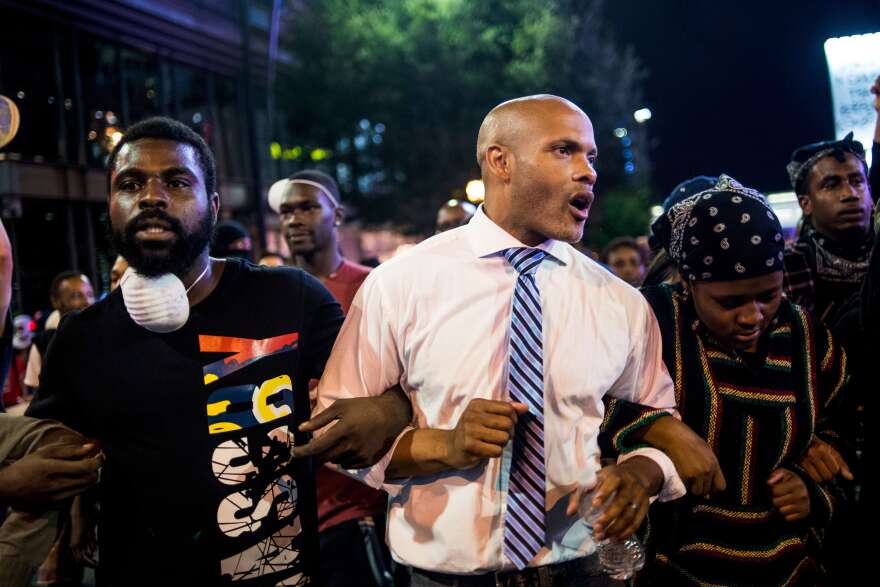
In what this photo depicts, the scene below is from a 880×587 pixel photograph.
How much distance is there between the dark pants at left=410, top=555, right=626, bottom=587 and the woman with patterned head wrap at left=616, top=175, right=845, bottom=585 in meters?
Answer: 0.36

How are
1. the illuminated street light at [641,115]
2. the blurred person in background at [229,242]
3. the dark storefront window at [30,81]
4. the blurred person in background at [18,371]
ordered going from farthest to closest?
the illuminated street light at [641,115] < the dark storefront window at [30,81] < the blurred person in background at [18,371] < the blurred person in background at [229,242]

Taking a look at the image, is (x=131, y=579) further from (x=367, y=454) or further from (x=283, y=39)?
(x=283, y=39)

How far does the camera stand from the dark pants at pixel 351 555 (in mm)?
3660

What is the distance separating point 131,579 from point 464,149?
65.2 ft

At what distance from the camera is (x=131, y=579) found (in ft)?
7.52

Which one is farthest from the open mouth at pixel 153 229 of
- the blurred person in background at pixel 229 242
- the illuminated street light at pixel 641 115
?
the illuminated street light at pixel 641 115

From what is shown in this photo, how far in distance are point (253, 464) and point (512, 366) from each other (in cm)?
94

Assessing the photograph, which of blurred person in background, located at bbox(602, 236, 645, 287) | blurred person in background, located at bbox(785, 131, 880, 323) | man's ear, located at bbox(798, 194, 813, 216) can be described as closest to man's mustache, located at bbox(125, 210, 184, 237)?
blurred person in background, located at bbox(785, 131, 880, 323)

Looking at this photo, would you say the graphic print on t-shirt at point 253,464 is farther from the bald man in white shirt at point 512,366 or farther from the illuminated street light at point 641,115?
the illuminated street light at point 641,115

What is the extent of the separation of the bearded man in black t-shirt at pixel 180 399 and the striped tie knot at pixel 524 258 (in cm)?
63

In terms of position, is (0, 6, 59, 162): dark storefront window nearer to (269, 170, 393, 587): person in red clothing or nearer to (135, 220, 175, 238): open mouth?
(269, 170, 393, 587): person in red clothing

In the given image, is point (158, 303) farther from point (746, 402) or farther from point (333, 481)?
point (746, 402)

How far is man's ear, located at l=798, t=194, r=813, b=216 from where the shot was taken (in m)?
4.00

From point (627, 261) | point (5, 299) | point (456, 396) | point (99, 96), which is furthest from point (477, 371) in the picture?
point (99, 96)
